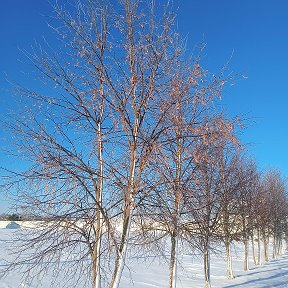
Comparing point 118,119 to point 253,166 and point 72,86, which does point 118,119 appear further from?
point 253,166

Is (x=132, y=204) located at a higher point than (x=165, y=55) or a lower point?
lower

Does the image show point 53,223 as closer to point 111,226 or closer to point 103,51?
point 111,226

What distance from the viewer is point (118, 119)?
6.79m

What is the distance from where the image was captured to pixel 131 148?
6.72 m

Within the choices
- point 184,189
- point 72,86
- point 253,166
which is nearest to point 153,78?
point 72,86

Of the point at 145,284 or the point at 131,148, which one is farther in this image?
the point at 145,284

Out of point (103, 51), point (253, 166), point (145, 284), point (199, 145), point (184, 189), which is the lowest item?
point (145, 284)

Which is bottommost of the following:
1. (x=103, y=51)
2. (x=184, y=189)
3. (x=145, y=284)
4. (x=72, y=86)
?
(x=145, y=284)

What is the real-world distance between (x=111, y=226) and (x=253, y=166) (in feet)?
74.6

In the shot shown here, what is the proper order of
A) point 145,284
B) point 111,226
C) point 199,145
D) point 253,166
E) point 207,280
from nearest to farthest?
point 111,226 → point 199,145 → point 207,280 → point 145,284 → point 253,166

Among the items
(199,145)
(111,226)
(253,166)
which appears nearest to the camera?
(111,226)

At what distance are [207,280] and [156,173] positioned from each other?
9.95 metres

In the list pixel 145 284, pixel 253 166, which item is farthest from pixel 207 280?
pixel 253 166

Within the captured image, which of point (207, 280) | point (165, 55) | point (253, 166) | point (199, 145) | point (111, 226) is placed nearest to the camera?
point (111, 226)
